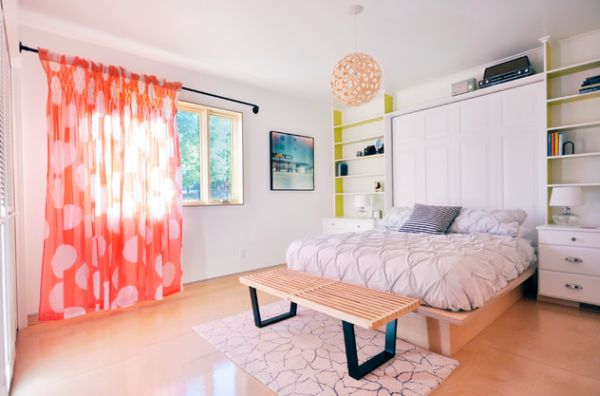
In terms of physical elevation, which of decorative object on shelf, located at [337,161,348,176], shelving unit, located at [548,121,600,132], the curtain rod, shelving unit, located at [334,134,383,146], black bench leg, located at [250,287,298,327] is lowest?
black bench leg, located at [250,287,298,327]

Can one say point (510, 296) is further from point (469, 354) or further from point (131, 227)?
point (131, 227)

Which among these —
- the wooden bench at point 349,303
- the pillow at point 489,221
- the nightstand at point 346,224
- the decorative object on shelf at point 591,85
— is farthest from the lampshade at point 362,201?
the decorative object on shelf at point 591,85

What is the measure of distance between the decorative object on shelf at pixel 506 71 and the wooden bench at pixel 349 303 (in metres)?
2.79

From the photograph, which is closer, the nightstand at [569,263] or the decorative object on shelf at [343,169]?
the nightstand at [569,263]

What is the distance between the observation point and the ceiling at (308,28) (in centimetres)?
244

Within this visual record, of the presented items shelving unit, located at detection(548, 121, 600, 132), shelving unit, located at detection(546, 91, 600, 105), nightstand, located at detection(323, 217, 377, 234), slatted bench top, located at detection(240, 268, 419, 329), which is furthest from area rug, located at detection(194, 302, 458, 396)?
shelving unit, located at detection(546, 91, 600, 105)

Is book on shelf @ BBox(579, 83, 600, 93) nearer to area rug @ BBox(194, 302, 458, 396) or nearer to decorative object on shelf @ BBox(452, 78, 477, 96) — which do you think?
decorative object on shelf @ BBox(452, 78, 477, 96)

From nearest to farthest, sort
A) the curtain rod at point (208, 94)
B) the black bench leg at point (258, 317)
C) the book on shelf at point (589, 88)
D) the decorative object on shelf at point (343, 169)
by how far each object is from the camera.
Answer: the black bench leg at point (258, 317) < the curtain rod at point (208, 94) < the book on shelf at point (589, 88) < the decorative object on shelf at point (343, 169)

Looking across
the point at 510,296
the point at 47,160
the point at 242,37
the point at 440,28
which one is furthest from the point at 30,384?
the point at 440,28

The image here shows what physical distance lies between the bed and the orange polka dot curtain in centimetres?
140

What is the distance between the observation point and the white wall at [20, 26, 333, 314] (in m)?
2.64

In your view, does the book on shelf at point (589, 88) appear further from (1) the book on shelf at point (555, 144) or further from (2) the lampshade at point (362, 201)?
(2) the lampshade at point (362, 201)

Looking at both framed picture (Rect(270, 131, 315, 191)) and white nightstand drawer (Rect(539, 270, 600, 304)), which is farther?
framed picture (Rect(270, 131, 315, 191))

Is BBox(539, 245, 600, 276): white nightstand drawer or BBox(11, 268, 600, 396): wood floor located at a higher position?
BBox(539, 245, 600, 276): white nightstand drawer
